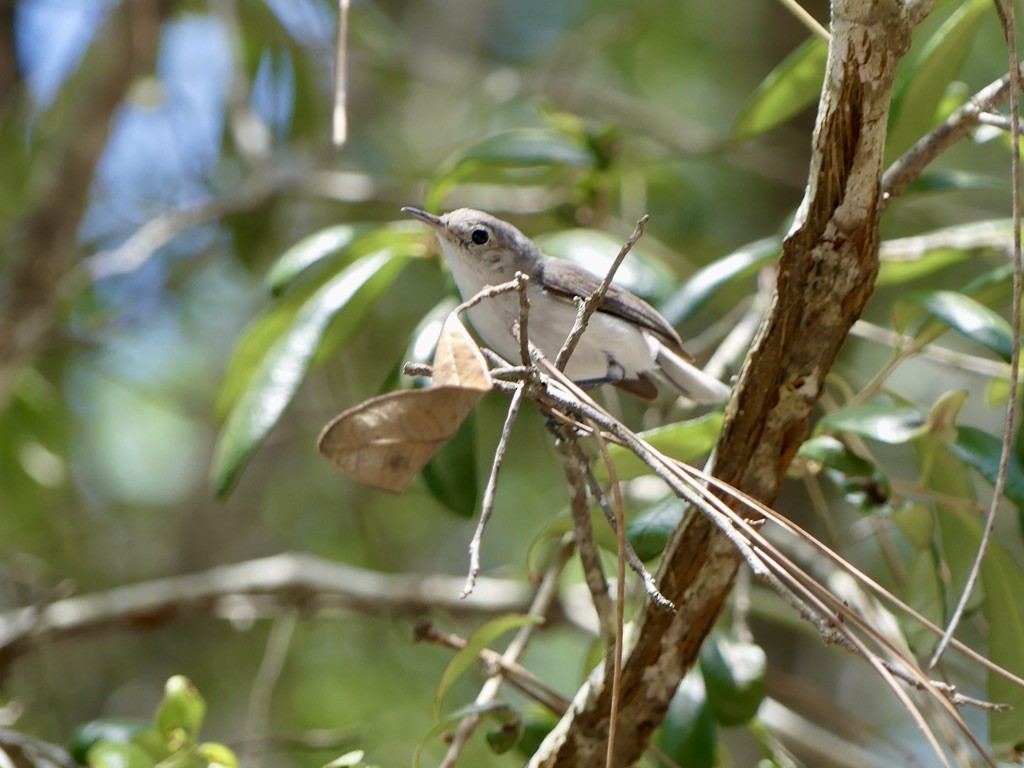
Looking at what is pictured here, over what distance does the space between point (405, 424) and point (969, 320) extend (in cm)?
112

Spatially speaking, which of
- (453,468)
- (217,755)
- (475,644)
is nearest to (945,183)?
(453,468)

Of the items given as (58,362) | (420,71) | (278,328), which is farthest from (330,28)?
(278,328)

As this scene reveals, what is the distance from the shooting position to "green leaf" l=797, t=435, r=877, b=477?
70.6 inches

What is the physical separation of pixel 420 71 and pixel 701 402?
234 centimetres

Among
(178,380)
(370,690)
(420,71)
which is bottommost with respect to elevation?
(370,690)

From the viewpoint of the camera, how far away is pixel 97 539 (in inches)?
181

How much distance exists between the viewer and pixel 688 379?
8.95 ft

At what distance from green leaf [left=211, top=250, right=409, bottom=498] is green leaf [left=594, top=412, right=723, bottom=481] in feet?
2.28

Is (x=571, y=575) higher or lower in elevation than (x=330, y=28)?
lower

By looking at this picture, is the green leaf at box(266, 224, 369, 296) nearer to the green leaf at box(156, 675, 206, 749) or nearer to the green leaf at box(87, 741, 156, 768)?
the green leaf at box(156, 675, 206, 749)

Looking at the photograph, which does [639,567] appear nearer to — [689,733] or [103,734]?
[689,733]

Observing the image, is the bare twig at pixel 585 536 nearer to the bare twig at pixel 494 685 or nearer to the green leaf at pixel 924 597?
the bare twig at pixel 494 685

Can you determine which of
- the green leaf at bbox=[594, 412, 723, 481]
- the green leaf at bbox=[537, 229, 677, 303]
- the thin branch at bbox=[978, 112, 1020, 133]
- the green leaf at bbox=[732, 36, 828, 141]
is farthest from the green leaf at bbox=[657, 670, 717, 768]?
the green leaf at bbox=[732, 36, 828, 141]

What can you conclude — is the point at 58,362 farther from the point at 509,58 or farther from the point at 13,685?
the point at 509,58
